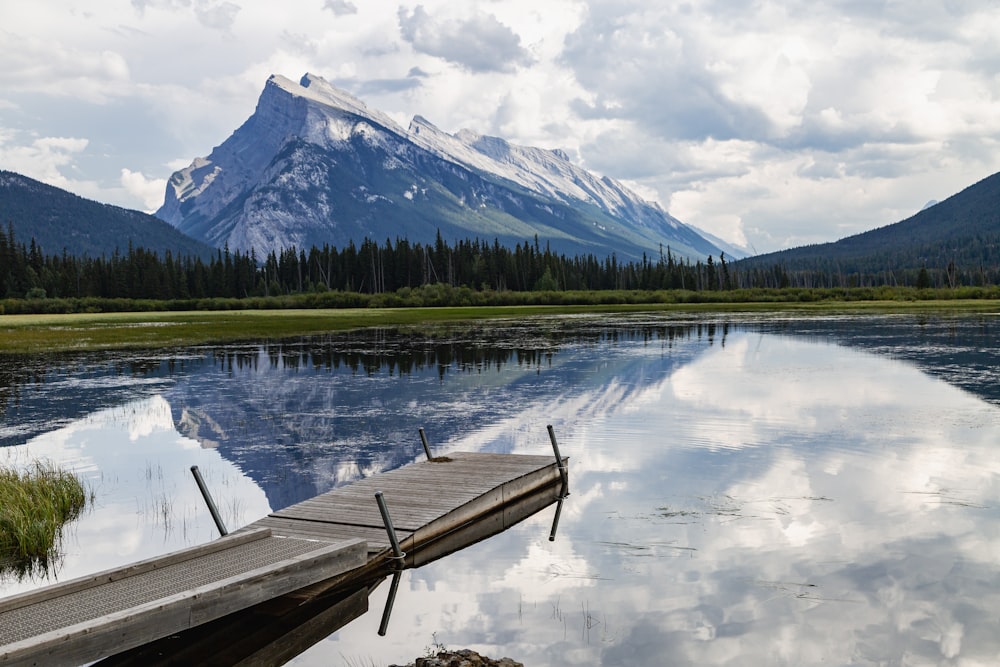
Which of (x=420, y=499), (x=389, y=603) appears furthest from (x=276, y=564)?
(x=420, y=499)

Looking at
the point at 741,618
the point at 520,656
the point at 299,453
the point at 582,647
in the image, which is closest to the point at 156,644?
the point at 520,656

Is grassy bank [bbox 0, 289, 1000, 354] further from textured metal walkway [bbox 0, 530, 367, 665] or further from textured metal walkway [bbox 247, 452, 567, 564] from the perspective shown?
textured metal walkway [bbox 0, 530, 367, 665]

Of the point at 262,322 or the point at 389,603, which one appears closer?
the point at 389,603

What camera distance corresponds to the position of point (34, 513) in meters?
15.5

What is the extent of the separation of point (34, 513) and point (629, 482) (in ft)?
38.4

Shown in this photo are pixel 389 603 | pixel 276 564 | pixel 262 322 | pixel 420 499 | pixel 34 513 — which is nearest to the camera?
pixel 276 564

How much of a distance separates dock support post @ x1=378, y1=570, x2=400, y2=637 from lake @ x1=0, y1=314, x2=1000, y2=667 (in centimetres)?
11

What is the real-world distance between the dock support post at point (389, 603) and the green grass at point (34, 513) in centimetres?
582

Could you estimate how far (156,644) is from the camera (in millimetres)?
10492

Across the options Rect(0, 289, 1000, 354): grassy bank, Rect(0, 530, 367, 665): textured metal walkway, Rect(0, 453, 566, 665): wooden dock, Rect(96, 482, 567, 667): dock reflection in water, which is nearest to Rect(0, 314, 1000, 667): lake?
Rect(96, 482, 567, 667): dock reflection in water

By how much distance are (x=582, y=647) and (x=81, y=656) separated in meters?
5.59

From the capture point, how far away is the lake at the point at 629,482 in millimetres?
10914

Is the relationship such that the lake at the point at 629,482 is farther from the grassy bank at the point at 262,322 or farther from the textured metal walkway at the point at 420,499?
the grassy bank at the point at 262,322

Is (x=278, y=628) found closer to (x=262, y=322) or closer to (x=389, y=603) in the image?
(x=389, y=603)
